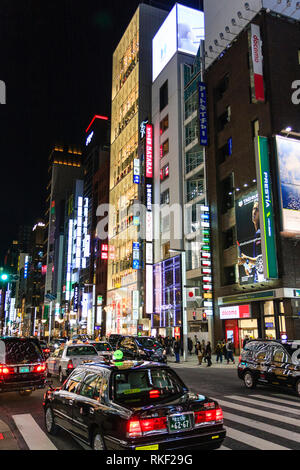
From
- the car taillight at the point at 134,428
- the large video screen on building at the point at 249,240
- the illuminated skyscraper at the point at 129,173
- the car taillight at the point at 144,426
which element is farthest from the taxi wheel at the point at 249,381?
the illuminated skyscraper at the point at 129,173

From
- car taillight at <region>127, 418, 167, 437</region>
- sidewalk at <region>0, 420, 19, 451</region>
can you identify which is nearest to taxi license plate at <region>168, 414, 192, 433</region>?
car taillight at <region>127, 418, 167, 437</region>

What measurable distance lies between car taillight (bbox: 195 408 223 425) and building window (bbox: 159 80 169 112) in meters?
50.9

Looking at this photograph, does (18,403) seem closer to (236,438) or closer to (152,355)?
(236,438)

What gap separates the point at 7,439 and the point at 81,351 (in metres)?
9.41

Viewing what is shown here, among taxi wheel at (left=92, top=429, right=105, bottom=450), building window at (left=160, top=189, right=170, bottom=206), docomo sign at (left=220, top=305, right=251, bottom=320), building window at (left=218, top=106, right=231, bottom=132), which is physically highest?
building window at (left=218, top=106, right=231, bottom=132)

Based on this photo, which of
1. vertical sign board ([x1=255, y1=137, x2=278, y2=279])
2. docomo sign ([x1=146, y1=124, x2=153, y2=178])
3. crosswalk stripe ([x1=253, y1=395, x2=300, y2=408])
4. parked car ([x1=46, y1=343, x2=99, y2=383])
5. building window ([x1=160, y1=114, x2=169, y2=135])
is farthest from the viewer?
docomo sign ([x1=146, y1=124, x2=153, y2=178])

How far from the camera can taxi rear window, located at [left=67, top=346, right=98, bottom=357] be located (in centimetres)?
1686

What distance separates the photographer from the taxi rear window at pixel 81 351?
55.3 ft

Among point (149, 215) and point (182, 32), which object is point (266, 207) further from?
point (182, 32)

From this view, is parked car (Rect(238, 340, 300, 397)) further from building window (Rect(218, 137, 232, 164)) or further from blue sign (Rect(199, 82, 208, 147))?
blue sign (Rect(199, 82, 208, 147))

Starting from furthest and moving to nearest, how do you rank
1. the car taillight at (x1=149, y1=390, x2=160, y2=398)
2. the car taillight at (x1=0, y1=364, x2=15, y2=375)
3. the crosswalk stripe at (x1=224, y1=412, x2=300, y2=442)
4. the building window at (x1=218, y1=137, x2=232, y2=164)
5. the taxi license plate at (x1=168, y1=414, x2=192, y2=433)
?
the building window at (x1=218, y1=137, x2=232, y2=164)
the car taillight at (x1=0, y1=364, x2=15, y2=375)
the crosswalk stripe at (x1=224, y1=412, x2=300, y2=442)
the car taillight at (x1=149, y1=390, x2=160, y2=398)
the taxi license plate at (x1=168, y1=414, x2=192, y2=433)

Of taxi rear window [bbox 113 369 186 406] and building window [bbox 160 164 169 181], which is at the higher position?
building window [bbox 160 164 169 181]

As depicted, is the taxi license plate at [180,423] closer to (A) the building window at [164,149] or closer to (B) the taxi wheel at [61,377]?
(B) the taxi wheel at [61,377]

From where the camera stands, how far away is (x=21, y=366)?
41.3ft
